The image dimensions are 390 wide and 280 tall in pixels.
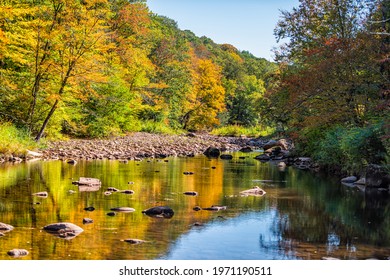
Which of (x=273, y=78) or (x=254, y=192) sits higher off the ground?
(x=273, y=78)

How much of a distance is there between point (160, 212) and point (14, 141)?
13.1 m

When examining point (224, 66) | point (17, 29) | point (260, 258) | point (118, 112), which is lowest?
point (260, 258)

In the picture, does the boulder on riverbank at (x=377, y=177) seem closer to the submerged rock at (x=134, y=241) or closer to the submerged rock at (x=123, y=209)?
the submerged rock at (x=123, y=209)

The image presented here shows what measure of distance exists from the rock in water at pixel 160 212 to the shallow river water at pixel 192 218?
19cm

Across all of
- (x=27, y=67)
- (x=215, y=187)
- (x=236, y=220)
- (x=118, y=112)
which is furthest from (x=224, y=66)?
(x=236, y=220)

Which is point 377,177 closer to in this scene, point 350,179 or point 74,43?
point 350,179

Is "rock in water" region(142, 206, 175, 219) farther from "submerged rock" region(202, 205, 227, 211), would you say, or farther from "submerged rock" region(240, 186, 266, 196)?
"submerged rock" region(240, 186, 266, 196)

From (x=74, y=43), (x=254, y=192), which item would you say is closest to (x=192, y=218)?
(x=254, y=192)

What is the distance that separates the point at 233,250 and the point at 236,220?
234 centimetres

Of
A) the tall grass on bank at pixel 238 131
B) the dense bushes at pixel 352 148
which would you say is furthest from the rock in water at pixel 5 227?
the tall grass on bank at pixel 238 131

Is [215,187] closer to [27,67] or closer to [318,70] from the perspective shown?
[318,70]

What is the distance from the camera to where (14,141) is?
72.9 ft

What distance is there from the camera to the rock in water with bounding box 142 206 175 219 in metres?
10.9
